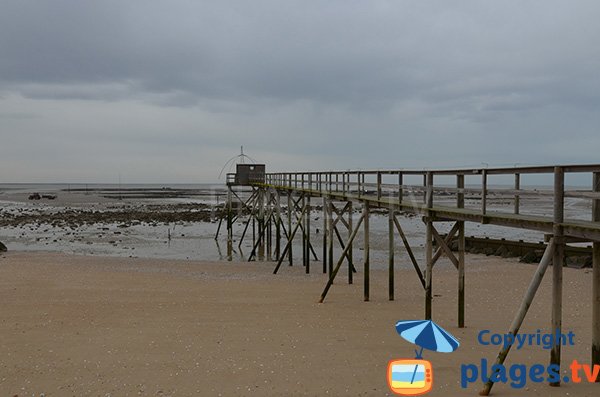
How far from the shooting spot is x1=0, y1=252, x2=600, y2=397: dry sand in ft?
25.1

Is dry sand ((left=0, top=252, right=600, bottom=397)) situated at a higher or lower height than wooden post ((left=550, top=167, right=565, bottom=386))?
lower

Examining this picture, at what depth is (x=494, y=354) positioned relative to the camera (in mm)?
9023

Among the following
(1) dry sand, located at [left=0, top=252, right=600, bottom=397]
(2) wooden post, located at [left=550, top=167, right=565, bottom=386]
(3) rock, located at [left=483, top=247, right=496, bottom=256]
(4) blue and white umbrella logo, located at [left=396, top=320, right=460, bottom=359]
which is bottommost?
(3) rock, located at [left=483, top=247, right=496, bottom=256]

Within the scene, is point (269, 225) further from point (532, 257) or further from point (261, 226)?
point (532, 257)

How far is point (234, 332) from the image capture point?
33.8 feet

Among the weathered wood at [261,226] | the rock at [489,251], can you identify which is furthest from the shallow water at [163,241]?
the rock at [489,251]

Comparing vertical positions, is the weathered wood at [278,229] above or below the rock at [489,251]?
above

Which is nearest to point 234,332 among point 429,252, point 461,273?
point 429,252

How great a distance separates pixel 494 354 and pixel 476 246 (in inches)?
A: 750

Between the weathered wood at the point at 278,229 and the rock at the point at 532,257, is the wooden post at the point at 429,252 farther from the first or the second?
the weathered wood at the point at 278,229

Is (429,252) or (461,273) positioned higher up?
(429,252)

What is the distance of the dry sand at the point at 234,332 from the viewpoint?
25.1ft

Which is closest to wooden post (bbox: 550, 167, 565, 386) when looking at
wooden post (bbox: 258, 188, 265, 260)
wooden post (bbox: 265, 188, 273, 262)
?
wooden post (bbox: 265, 188, 273, 262)

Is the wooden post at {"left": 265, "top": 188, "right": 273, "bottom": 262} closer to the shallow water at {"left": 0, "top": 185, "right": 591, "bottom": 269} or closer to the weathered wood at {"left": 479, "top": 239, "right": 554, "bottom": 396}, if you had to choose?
the shallow water at {"left": 0, "top": 185, "right": 591, "bottom": 269}
